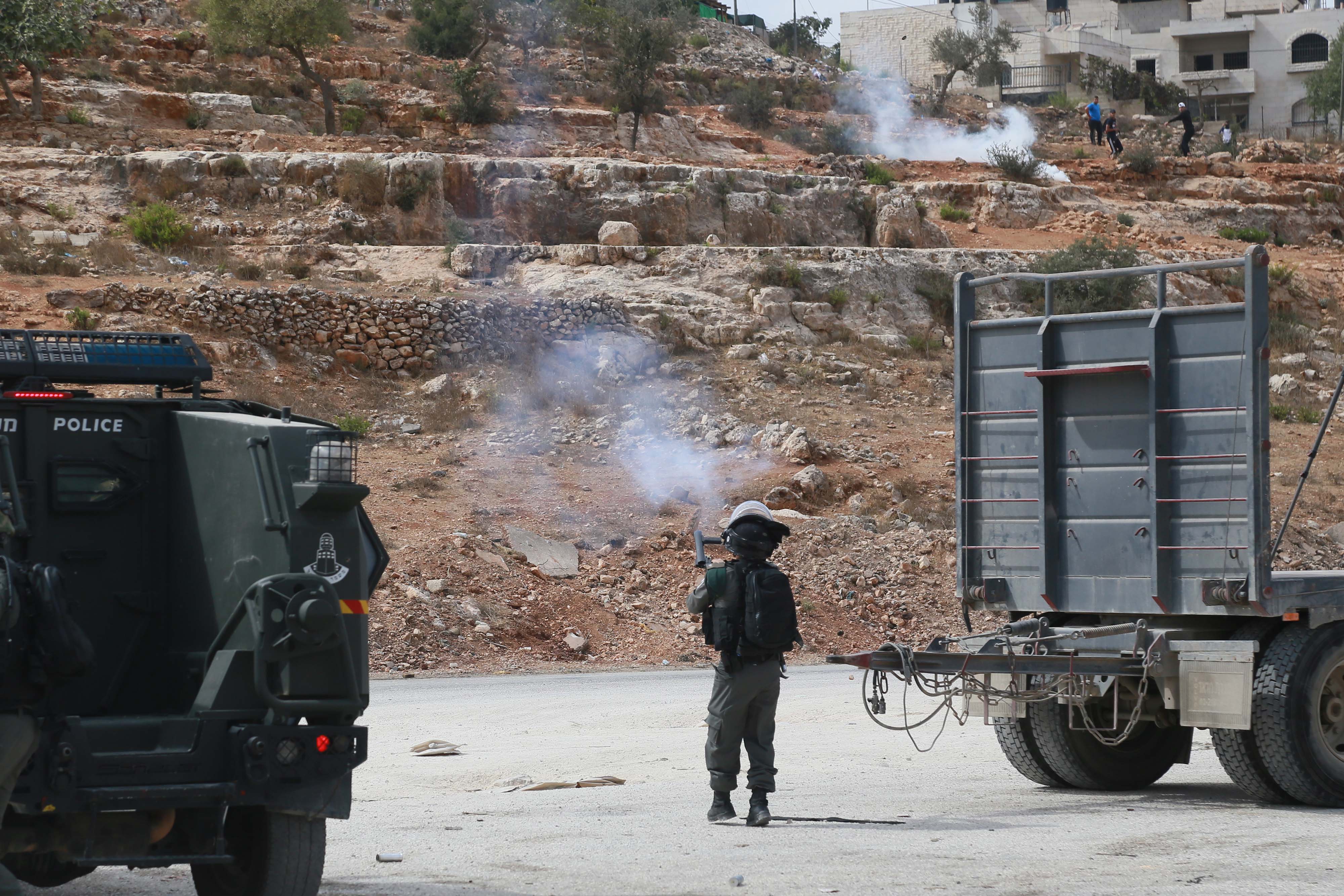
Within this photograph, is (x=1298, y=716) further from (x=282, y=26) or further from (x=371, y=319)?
(x=282, y=26)

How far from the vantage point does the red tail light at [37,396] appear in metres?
5.46

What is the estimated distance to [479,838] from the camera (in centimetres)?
727

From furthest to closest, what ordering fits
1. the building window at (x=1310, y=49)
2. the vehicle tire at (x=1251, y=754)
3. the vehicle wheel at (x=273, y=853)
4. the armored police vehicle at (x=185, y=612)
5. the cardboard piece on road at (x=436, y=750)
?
the building window at (x=1310, y=49)
the cardboard piece on road at (x=436, y=750)
the vehicle tire at (x=1251, y=754)
the vehicle wheel at (x=273, y=853)
the armored police vehicle at (x=185, y=612)

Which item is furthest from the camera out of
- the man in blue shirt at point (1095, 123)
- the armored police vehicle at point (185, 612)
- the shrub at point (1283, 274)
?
the man in blue shirt at point (1095, 123)

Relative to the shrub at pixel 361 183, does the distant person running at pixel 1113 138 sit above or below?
above

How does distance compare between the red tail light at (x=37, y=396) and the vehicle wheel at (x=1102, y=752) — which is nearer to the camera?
the red tail light at (x=37, y=396)

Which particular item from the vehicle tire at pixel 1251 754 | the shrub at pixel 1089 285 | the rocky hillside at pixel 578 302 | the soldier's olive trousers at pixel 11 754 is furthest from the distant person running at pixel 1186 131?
the soldier's olive trousers at pixel 11 754

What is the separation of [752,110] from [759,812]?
52485mm

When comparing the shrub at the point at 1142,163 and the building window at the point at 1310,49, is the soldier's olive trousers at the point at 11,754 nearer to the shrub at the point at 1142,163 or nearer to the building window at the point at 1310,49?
the shrub at the point at 1142,163

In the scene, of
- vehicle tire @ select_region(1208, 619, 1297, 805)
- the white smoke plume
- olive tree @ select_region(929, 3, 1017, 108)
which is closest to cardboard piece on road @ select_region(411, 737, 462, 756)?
vehicle tire @ select_region(1208, 619, 1297, 805)

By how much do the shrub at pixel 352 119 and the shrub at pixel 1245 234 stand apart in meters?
25.4

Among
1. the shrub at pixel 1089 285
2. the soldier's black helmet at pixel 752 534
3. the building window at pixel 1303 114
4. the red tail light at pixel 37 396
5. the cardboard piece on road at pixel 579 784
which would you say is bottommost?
the cardboard piece on road at pixel 579 784

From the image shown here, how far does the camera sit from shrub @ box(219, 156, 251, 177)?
33062mm

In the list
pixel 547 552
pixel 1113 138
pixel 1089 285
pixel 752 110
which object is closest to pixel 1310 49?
pixel 1113 138
